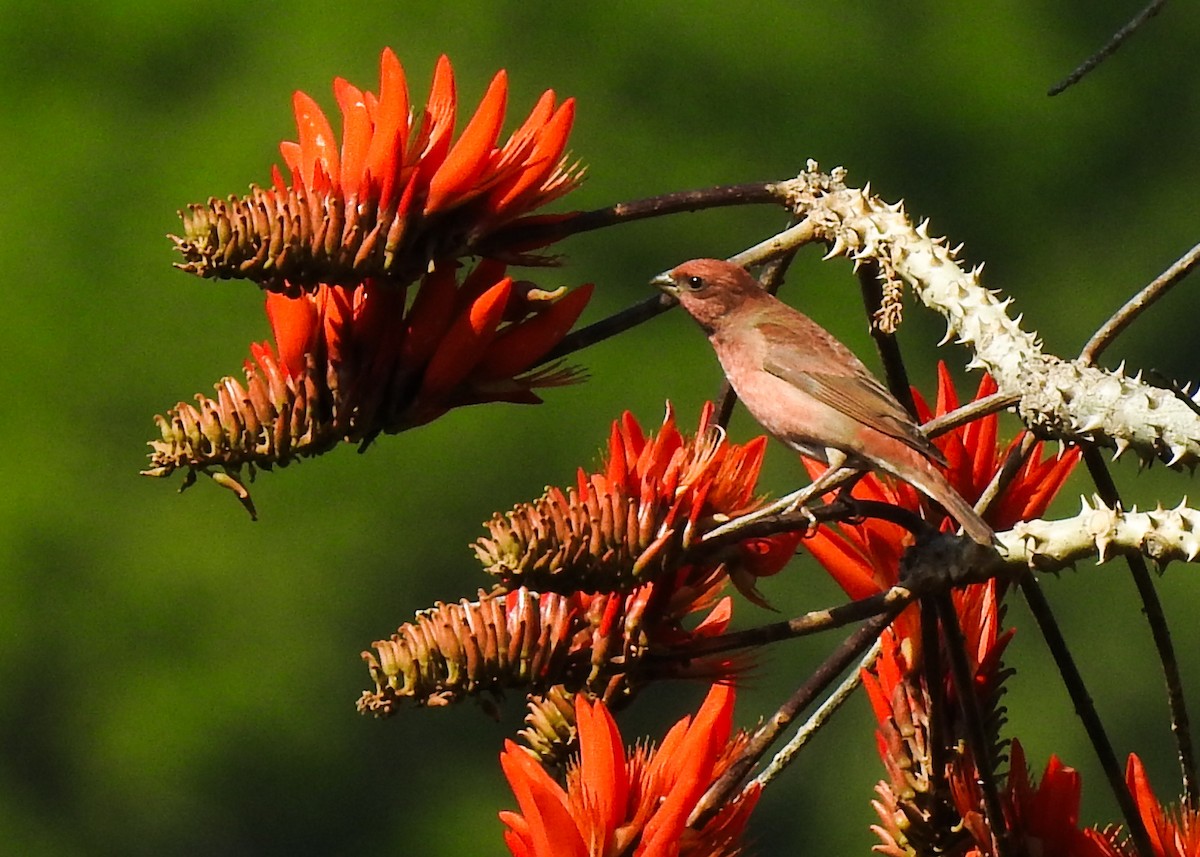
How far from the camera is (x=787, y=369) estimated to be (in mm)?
1473

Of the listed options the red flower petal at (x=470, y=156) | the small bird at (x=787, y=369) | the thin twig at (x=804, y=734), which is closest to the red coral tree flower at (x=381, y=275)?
the red flower petal at (x=470, y=156)

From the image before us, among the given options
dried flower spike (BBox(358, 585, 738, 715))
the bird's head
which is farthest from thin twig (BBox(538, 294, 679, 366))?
the bird's head

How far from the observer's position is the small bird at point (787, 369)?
1344 millimetres

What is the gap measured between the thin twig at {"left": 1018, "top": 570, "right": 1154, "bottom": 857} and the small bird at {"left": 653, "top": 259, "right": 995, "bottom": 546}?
338 mm

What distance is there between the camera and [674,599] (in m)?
0.88

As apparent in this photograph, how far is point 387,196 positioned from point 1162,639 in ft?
1.34

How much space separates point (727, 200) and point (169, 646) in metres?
5.63

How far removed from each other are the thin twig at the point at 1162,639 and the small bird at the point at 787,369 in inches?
12.7

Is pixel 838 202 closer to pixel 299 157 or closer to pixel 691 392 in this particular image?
pixel 299 157

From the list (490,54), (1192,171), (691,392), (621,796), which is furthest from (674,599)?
(1192,171)

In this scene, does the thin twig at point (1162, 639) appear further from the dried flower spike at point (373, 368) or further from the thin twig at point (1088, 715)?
the dried flower spike at point (373, 368)

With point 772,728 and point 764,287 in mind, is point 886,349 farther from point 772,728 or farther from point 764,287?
point 772,728

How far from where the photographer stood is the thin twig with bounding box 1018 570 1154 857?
84cm

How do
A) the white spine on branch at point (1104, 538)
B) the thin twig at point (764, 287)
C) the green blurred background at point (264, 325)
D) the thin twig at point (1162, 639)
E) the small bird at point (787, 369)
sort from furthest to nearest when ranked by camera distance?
the green blurred background at point (264, 325) < the small bird at point (787, 369) < the thin twig at point (764, 287) < the thin twig at point (1162, 639) < the white spine on branch at point (1104, 538)
